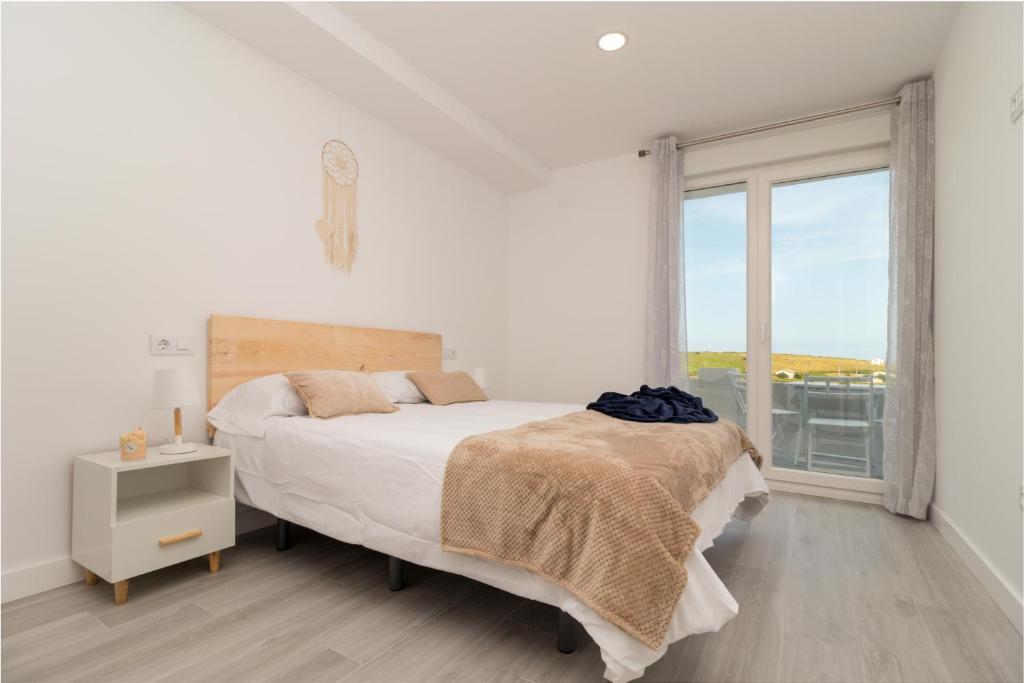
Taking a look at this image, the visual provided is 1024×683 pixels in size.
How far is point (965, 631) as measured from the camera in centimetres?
174

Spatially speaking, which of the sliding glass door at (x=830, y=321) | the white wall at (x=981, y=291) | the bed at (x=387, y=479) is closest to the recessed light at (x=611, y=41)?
the white wall at (x=981, y=291)

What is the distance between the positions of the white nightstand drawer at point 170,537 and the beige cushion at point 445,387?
1.32 metres

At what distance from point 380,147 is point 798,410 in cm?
355

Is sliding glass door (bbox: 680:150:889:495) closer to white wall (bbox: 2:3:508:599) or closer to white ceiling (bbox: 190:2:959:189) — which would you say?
white ceiling (bbox: 190:2:959:189)

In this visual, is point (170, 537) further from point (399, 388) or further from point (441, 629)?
point (399, 388)

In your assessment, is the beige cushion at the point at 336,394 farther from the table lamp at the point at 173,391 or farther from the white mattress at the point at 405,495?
the table lamp at the point at 173,391

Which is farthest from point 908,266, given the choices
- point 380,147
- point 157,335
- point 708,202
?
point 157,335

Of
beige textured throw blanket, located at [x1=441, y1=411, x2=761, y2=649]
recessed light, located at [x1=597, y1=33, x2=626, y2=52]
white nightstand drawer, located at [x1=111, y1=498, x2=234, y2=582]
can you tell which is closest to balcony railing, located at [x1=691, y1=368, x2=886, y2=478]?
beige textured throw blanket, located at [x1=441, y1=411, x2=761, y2=649]

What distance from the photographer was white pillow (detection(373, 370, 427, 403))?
313 cm

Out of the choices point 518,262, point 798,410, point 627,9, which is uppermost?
point 627,9

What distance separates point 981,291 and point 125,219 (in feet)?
12.4

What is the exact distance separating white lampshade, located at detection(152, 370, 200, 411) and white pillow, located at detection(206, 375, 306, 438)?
36 centimetres

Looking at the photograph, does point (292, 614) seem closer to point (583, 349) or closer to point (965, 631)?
point (965, 631)

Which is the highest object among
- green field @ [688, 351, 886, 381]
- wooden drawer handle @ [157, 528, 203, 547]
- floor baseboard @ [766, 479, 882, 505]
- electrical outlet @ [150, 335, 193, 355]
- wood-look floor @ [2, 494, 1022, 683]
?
electrical outlet @ [150, 335, 193, 355]
